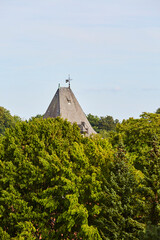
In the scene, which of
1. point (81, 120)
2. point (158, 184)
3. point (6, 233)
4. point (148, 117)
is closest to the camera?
point (158, 184)

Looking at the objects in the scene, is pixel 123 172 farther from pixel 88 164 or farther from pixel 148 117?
pixel 148 117

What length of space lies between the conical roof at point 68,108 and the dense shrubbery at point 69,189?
30081 millimetres

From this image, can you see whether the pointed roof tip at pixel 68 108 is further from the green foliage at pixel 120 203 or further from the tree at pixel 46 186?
the green foliage at pixel 120 203

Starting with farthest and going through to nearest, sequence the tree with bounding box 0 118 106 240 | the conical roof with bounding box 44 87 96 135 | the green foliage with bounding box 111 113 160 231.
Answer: the conical roof with bounding box 44 87 96 135 → the tree with bounding box 0 118 106 240 → the green foliage with bounding box 111 113 160 231

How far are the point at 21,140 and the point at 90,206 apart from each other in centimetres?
679

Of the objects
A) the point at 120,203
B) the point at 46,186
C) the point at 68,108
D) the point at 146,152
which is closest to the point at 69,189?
the point at 46,186

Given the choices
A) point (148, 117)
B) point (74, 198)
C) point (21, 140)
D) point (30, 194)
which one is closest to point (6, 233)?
point (30, 194)

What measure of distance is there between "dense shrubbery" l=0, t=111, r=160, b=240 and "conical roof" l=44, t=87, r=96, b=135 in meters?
30.1

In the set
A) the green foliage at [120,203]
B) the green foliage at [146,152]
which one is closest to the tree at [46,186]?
the green foliage at [120,203]

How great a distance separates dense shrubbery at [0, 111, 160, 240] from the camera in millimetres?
20547

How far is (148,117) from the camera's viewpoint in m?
36.7

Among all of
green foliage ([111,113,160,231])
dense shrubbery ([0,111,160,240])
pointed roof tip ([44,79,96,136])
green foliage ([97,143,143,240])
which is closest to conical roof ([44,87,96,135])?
pointed roof tip ([44,79,96,136])

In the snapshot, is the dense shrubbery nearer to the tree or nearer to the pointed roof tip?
the tree

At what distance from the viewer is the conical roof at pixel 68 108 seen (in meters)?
56.6
